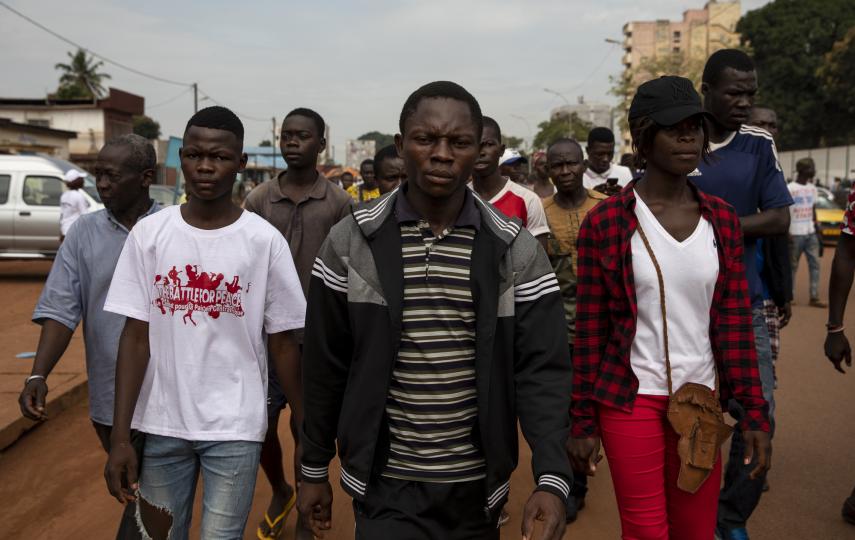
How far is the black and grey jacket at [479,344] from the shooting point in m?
2.33

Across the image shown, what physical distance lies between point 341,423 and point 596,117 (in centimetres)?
11262

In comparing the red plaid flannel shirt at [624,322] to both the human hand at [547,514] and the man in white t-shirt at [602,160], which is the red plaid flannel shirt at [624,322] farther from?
the man in white t-shirt at [602,160]

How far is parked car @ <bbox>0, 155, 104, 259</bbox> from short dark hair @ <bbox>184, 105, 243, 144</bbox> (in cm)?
1346

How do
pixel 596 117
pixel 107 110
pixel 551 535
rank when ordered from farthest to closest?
pixel 596 117
pixel 107 110
pixel 551 535

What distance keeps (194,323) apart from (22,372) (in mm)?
5565

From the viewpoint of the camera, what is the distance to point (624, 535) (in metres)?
3.03

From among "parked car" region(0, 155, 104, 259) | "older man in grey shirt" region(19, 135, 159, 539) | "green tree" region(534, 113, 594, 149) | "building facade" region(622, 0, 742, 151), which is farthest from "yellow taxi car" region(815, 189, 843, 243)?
"building facade" region(622, 0, 742, 151)

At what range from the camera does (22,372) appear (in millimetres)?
7609

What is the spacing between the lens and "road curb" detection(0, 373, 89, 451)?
5.88 meters

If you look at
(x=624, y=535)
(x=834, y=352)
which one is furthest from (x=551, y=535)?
(x=834, y=352)

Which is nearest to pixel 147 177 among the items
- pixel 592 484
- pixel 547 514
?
pixel 547 514

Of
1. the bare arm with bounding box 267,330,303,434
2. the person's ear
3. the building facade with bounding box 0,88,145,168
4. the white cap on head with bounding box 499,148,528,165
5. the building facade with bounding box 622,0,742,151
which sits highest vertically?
the building facade with bounding box 622,0,742,151

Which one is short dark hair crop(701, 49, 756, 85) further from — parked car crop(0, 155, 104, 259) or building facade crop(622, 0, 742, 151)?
building facade crop(622, 0, 742, 151)

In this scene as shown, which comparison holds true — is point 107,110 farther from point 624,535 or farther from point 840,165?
point 624,535
